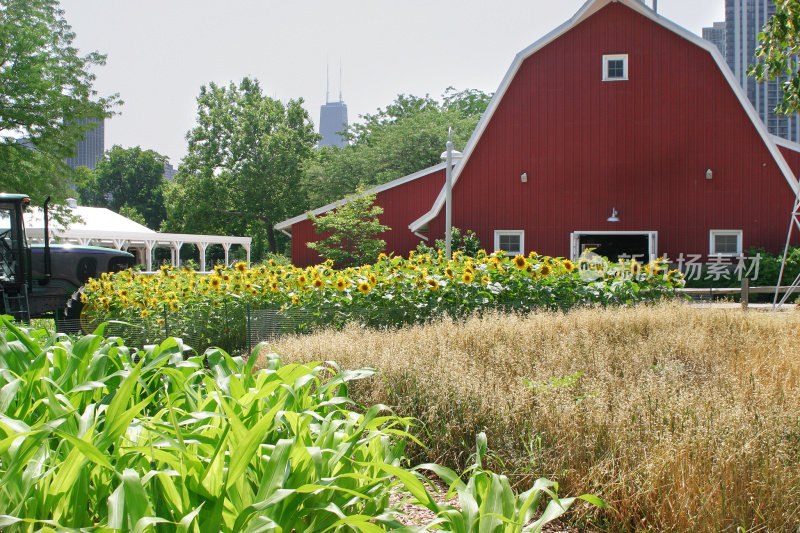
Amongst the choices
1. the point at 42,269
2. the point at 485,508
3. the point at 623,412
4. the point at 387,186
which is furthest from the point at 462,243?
the point at 485,508

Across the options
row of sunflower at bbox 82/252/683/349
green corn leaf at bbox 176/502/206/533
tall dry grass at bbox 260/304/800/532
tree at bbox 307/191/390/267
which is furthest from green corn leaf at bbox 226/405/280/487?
tree at bbox 307/191/390/267

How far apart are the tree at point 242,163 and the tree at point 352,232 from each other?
22229 millimetres

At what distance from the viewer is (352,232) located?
84.2 ft

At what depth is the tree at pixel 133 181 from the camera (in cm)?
8438

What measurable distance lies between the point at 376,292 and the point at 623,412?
5.45 metres

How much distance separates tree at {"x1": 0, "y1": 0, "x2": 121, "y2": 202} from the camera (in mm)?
20641

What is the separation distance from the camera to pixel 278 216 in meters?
49.6

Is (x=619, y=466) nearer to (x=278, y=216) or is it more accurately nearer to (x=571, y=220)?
(x=571, y=220)

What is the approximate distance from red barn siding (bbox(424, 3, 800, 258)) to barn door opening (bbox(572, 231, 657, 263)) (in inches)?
9.3

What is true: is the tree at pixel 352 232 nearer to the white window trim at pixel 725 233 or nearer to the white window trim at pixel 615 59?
the white window trim at pixel 615 59

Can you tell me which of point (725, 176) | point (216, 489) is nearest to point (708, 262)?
point (725, 176)

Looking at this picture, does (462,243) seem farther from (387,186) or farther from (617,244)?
(387,186)

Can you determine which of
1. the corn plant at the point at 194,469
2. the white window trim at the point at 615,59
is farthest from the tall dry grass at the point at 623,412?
the white window trim at the point at 615,59

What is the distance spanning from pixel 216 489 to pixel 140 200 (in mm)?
88910
